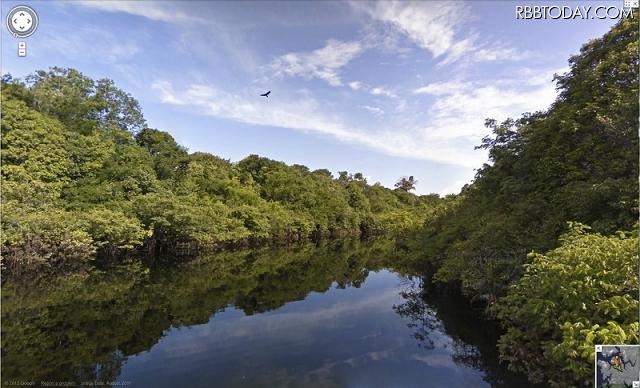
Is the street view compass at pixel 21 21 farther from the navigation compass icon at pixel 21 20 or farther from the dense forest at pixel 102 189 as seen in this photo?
the dense forest at pixel 102 189

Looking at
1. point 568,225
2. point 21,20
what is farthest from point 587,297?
point 21,20

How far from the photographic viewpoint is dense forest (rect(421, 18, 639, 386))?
5.77 meters

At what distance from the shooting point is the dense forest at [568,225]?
5.77 metres

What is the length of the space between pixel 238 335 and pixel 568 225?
1028 centimetres

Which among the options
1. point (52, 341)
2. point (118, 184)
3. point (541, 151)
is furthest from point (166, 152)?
point (541, 151)

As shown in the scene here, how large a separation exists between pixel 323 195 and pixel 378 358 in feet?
156

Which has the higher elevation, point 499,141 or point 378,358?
point 499,141

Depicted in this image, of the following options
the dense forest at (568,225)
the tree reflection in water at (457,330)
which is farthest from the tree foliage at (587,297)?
the tree reflection in water at (457,330)

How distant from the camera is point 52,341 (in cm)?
1043

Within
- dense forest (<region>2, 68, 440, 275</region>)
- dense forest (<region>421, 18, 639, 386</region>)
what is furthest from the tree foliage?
dense forest (<region>2, 68, 440, 275</region>)

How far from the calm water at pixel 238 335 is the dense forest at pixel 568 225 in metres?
1.98

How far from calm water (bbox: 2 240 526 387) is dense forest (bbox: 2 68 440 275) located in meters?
3.26

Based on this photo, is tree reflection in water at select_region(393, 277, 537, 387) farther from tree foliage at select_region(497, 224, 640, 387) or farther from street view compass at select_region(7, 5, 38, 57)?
street view compass at select_region(7, 5, 38, 57)

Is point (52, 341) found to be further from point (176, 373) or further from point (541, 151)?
point (541, 151)
